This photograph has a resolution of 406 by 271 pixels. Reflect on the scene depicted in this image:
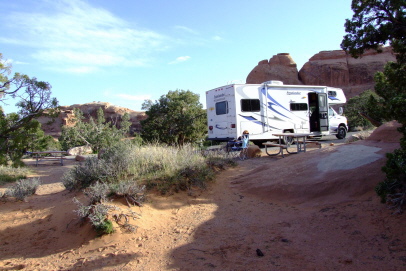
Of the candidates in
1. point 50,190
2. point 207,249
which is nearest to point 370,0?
point 207,249

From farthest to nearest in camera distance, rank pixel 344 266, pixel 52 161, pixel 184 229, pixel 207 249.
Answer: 1. pixel 52 161
2. pixel 184 229
3. pixel 207 249
4. pixel 344 266

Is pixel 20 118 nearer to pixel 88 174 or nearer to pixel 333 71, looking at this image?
pixel 88 174

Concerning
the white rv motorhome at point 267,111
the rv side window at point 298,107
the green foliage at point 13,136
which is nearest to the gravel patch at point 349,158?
the green foliage at point 13,136

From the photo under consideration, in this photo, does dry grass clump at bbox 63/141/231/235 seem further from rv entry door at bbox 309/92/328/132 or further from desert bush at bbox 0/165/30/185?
rv entry door at bbox 309/92/328/132

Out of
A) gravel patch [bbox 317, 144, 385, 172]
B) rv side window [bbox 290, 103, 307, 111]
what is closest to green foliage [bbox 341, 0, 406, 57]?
gravel patch [bbox 317, 144, 385, 172]

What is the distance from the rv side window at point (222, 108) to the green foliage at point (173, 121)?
4.66m

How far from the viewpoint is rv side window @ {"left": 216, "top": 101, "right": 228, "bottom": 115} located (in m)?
14.2

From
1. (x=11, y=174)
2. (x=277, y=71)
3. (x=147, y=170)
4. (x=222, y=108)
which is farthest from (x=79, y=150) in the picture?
(x=277, y=71)

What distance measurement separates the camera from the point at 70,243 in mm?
4895

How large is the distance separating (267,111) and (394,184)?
10.4 metres

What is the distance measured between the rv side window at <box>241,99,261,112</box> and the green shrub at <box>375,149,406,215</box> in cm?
967

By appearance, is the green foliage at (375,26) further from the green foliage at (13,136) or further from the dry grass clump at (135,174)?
the green foliage at (13,136)

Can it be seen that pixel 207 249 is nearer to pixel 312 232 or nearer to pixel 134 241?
pixel 134 241

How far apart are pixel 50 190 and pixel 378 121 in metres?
10.1
